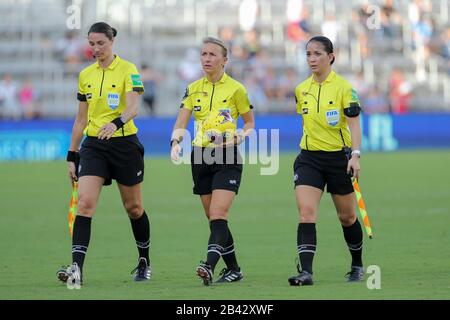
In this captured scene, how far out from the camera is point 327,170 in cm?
1070

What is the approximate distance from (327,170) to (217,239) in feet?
4.06

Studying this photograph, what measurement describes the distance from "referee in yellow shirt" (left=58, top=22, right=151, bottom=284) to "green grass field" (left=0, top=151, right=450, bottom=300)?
2.96 feet

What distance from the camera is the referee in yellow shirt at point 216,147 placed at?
10.8m

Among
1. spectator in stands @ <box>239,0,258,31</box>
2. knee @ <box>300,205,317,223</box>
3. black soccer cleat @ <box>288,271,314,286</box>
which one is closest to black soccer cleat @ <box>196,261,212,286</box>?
black soccer cleat @ <box>288,271,314,286</box>

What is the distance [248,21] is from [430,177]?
1478 centimetres

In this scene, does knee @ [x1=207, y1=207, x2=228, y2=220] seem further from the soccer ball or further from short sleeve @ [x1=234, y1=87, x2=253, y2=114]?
short sleeve @ [x1=234, y1=87, x2=253, y2=114]

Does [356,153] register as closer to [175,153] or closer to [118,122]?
[175,153]

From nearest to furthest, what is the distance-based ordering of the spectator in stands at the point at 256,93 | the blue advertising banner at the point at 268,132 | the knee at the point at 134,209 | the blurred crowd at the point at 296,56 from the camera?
the knee at the point at 134,209 < the blue advertising banner at the point at 268,132 < the blurred crowd at the point at 296,56 < the spectator in stands at the point at 256,93

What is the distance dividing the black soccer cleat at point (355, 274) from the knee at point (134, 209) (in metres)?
2.18

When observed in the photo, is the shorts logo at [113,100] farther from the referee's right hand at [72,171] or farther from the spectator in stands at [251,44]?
the spectator in stands at [251,44]

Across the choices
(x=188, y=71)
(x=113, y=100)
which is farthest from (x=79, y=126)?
(x=188, y=71)

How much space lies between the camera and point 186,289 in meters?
10.2

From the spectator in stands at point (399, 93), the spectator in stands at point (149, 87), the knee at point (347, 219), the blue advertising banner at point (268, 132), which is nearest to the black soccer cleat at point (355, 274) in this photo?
the knee at point (347, 219)
